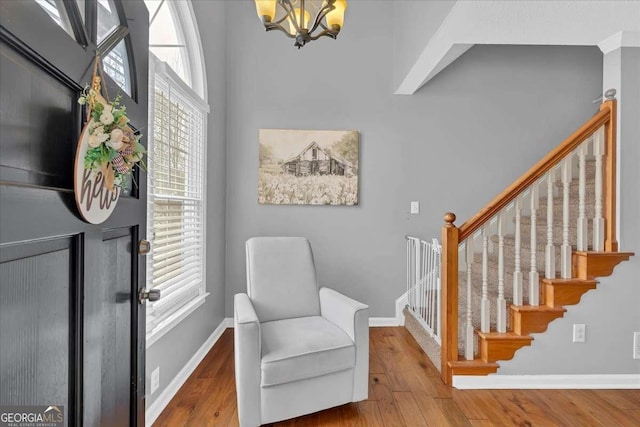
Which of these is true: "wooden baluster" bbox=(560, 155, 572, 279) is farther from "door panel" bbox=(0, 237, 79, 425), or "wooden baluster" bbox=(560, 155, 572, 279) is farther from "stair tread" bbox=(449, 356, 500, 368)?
"door panel" bbox=(0, 237, 79, 425)

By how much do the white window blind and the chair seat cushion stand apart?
0.67 meters

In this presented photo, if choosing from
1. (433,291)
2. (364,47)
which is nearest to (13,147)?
(433,291)

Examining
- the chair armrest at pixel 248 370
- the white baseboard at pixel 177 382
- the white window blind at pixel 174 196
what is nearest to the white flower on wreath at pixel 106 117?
the white window blind at pixel 174 196

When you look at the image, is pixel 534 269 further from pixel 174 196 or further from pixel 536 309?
pixel 174 196

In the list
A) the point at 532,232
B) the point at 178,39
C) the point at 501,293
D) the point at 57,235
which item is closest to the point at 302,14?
the point at 178,39

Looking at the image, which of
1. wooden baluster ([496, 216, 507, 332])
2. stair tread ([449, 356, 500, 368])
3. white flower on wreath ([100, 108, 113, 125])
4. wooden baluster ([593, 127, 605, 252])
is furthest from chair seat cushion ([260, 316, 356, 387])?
wooden baluster ([593, 127, 605, 252])

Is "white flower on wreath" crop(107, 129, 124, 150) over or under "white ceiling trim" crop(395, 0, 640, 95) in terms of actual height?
under

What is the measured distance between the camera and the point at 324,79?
11.6ft

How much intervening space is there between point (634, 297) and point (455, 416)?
61.3 inches

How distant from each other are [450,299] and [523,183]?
956 mm

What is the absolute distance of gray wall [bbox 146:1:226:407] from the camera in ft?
8.11

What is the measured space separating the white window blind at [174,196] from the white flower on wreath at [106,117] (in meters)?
1.14

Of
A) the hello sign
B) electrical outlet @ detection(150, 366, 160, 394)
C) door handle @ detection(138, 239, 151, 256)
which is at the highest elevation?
the hello sign

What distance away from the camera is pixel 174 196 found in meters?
2.31
